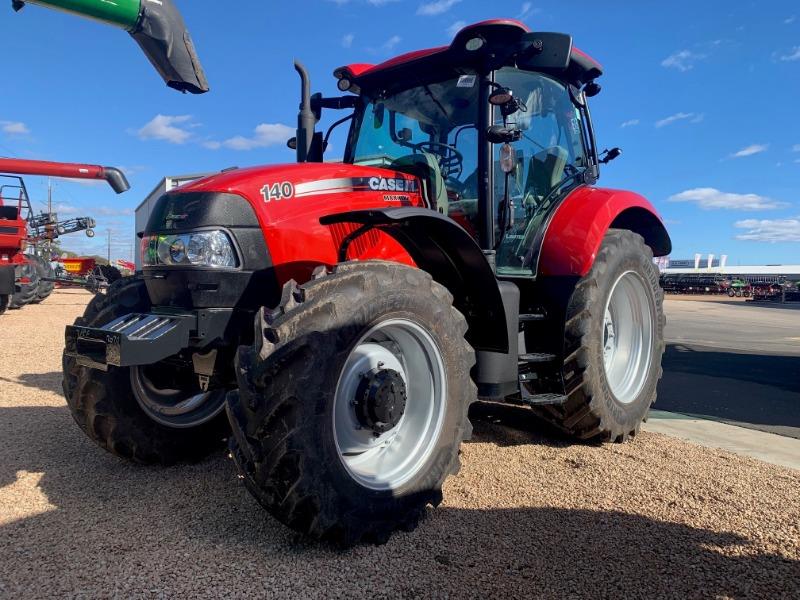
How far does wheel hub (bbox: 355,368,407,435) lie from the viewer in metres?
2.56

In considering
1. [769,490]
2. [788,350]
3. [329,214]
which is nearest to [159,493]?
[329,214]

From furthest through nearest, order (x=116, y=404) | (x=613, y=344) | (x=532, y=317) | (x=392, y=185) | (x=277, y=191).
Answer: (x=613, y=344) → (x=532, y=317) → (x=392, y=185) → (x=116, y=404) → (x=277, y=191)

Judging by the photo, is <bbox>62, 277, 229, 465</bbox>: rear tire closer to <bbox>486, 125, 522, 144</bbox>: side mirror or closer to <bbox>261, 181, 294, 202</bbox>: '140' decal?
<bbox>261, 181, 294, 202</bbox>: '140' decal

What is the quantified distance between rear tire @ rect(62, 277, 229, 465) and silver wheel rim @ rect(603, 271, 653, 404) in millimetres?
3114

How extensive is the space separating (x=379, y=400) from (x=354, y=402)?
0.42 feet

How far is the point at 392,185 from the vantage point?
3277mm

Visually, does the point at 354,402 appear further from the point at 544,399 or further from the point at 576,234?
the point at 576,234

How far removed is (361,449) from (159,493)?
1.12 metres

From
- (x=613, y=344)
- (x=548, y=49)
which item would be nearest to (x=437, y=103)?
(x=548, y=49)

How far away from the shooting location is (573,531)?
2.63 metres

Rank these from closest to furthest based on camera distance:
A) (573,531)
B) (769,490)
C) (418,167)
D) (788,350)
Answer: (573,531) → (769,490) → (418,167) → (788,350)

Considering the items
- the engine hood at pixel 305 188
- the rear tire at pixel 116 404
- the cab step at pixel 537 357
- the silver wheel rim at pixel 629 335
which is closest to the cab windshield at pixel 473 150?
the engine hood at pixel 305 188

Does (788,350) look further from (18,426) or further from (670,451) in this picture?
(18,426)

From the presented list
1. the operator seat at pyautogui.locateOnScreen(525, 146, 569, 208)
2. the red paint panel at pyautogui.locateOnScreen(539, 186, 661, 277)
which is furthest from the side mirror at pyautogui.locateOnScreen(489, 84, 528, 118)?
the red paint panel at pyautogui.locateOnScreen(539, 186, 661, 277)
